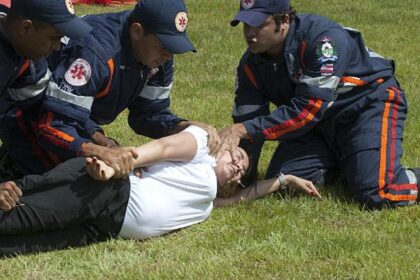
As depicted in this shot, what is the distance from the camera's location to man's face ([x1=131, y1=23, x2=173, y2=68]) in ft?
15.4

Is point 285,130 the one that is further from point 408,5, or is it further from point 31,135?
point 408,5

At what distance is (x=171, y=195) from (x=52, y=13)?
3.57 feet

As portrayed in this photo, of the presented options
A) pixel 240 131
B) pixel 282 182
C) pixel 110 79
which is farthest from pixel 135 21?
pixel 282 182

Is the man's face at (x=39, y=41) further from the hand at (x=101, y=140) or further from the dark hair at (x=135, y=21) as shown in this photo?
the hand at (x=101, y=140)

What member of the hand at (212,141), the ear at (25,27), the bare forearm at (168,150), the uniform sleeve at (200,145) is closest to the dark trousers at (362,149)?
the hand at (212,141)

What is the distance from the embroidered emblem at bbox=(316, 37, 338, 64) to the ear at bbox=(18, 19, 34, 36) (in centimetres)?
170

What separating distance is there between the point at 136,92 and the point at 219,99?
261cm

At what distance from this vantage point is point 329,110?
5402 mm

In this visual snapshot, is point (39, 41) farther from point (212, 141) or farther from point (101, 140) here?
point (212, 141)

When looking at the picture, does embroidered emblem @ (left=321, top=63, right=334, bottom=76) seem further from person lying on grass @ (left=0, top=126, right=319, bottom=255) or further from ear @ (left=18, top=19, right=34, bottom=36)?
ear @ (left=18, top=19, right=34, bottom=36)

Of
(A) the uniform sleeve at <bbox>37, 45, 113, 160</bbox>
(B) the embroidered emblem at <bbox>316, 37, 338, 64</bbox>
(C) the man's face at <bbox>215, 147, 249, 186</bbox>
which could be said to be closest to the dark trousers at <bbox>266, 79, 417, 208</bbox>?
(B) the embroidered emblem at <bbox>316, 37, 338, 64</bbox>

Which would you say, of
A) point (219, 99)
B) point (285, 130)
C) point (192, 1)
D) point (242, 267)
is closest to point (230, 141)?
point (285, 130)

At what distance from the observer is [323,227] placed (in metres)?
4.75

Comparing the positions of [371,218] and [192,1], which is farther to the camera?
[192,1]
